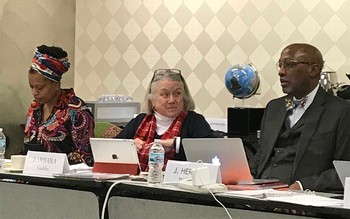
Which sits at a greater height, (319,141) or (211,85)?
(211,85)

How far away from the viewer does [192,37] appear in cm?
536

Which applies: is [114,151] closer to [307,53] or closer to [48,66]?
[48,66]

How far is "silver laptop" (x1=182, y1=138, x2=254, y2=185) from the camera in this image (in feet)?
8.02

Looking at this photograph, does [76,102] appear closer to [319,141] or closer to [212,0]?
[319,141]

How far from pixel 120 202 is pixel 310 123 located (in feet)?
3.90

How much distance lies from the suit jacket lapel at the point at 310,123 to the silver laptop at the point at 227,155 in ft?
2.35

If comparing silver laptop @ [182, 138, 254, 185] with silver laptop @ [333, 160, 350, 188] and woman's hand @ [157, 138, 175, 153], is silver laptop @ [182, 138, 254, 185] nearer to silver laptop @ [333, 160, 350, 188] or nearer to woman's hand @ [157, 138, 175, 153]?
silver laptop @ [333, 160, 350, 188]

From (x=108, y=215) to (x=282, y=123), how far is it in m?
1.28

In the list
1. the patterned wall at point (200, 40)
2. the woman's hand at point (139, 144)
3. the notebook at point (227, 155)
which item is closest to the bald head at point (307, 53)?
the woman's hand at point (139, 144)

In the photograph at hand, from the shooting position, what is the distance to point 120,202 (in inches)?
95.8

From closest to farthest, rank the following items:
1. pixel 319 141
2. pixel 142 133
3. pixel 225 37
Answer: pixel 319 141, pixel 142 133, pixel 225 37

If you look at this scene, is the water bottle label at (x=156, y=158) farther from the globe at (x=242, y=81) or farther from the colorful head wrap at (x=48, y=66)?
the globe at (x=242, y=81)

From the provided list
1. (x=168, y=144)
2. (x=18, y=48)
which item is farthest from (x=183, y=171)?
(x=18, y=48)

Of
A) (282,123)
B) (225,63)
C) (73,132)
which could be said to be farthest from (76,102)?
(225,63)
